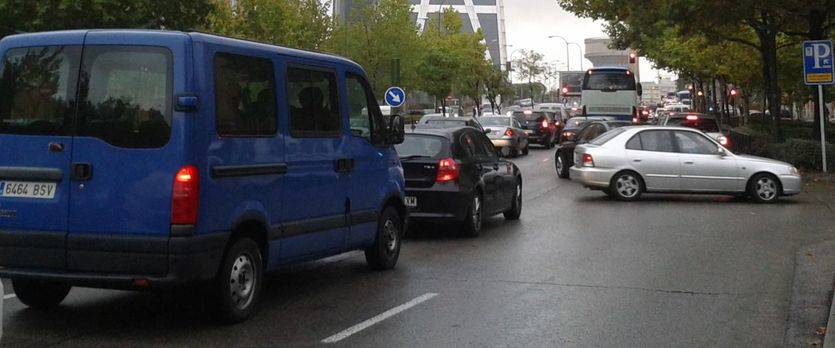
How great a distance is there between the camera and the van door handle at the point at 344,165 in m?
9.41

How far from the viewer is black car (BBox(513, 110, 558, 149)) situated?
1761 inches

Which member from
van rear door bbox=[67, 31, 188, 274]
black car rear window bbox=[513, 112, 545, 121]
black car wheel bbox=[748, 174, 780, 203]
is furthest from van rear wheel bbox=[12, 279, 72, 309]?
black car rear window bbox=[513, 112, 545, 121]

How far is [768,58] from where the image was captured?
32.5m

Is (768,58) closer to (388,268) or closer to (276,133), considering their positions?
(388,268)

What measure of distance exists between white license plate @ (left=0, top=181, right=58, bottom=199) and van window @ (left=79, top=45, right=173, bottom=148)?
1.52 ft

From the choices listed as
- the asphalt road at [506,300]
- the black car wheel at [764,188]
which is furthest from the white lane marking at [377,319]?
the black car wheel at [764,188]

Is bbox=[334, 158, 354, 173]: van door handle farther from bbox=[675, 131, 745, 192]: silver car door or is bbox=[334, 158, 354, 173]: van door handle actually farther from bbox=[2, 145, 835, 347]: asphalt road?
bbox=[675, 131, 745, 192]: silver car door

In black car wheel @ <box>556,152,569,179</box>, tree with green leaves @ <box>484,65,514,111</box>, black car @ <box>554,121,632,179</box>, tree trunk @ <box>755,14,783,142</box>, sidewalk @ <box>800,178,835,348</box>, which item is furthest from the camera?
tree with green leaves @ <box>484,65,514,111</box>

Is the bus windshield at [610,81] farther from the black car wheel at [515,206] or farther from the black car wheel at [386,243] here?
the black car wheel at [386,243]

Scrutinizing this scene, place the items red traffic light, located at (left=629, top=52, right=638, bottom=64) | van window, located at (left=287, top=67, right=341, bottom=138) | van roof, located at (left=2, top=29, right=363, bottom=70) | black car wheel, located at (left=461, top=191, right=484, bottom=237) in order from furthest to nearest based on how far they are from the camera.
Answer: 1. red traffic light, located at (left=629, top=52, right=638, bottom=64)
2. black car wheel, located at (left=461, top=191, right=484, bottom=237)
3. van window, located at (left=287, top=67, right=341, bottom=138)
4. van roof, located at (left=2, top=29, right=363, bottom=70)

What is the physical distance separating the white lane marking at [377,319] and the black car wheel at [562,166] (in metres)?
17.2

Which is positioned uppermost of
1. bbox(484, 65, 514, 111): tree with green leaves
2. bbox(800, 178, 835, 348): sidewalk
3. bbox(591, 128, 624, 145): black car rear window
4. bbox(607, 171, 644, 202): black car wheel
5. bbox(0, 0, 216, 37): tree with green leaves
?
bbox(484, 65, 514, 111): tree with green leaves

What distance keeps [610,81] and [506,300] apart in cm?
3838

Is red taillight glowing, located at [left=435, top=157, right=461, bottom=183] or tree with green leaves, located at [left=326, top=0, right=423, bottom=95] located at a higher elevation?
tree with green leaves, located at [left=326, top=0, right=423, bottom=95]
